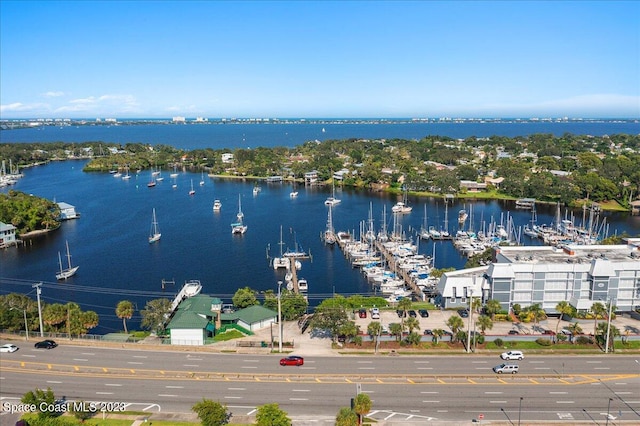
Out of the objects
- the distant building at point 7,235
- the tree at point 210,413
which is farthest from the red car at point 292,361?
the distant building at point 7,235

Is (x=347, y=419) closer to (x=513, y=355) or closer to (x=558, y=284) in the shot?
(x=513, y=355)

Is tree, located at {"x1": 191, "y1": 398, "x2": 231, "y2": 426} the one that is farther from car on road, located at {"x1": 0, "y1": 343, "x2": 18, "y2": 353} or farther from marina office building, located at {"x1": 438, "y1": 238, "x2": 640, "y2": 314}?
marina office building, located at {"x1": 438, "y1": 238, "x2": 640, "y2": 314}

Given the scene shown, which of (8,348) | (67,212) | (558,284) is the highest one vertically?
(558,284)

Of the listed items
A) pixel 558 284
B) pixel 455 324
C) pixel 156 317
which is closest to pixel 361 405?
pixel 455 324

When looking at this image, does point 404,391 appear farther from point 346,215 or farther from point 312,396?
point 346,215

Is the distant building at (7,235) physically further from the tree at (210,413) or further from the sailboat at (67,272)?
the tree at (210,413)

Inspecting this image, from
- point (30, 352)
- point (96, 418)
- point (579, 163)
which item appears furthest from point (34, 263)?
point (579, 163)
